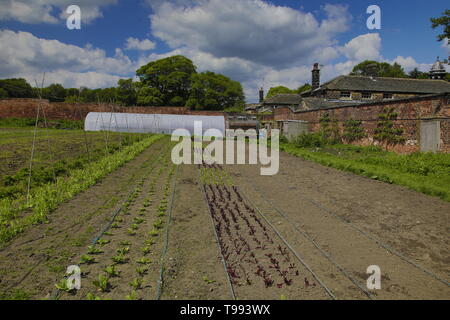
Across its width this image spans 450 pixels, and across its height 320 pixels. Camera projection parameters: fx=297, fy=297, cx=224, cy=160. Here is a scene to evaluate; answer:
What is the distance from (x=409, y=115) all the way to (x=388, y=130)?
1357mm

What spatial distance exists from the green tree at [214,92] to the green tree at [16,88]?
39.7 m

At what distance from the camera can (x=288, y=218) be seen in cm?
659

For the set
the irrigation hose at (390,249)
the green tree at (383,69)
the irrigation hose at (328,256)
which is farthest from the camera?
the green tree at (383,69)

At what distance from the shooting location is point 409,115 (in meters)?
14.4

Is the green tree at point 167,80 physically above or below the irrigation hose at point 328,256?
above

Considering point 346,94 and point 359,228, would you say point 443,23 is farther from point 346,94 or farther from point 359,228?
point 359,228

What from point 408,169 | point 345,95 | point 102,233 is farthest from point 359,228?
point 345,95

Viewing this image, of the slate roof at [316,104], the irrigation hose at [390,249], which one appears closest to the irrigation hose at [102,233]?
the irrigation hose at [390,249]

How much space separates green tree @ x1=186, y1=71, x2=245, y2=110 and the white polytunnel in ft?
54.8

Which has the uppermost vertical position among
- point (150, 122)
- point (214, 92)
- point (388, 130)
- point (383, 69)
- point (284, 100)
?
point (383, 69)

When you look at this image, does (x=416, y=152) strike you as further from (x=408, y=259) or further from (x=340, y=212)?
(x=408, y=259)

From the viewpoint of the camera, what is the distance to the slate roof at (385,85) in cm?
3341

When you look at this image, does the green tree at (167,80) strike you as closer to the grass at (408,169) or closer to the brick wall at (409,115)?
the brick wall at (409,115)

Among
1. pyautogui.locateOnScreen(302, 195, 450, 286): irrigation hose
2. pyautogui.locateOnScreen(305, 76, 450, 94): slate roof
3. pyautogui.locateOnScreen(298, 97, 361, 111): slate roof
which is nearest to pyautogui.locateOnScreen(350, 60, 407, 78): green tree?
pyautogui.locateOnScreen(305, 76, 450, 94): slate roof
